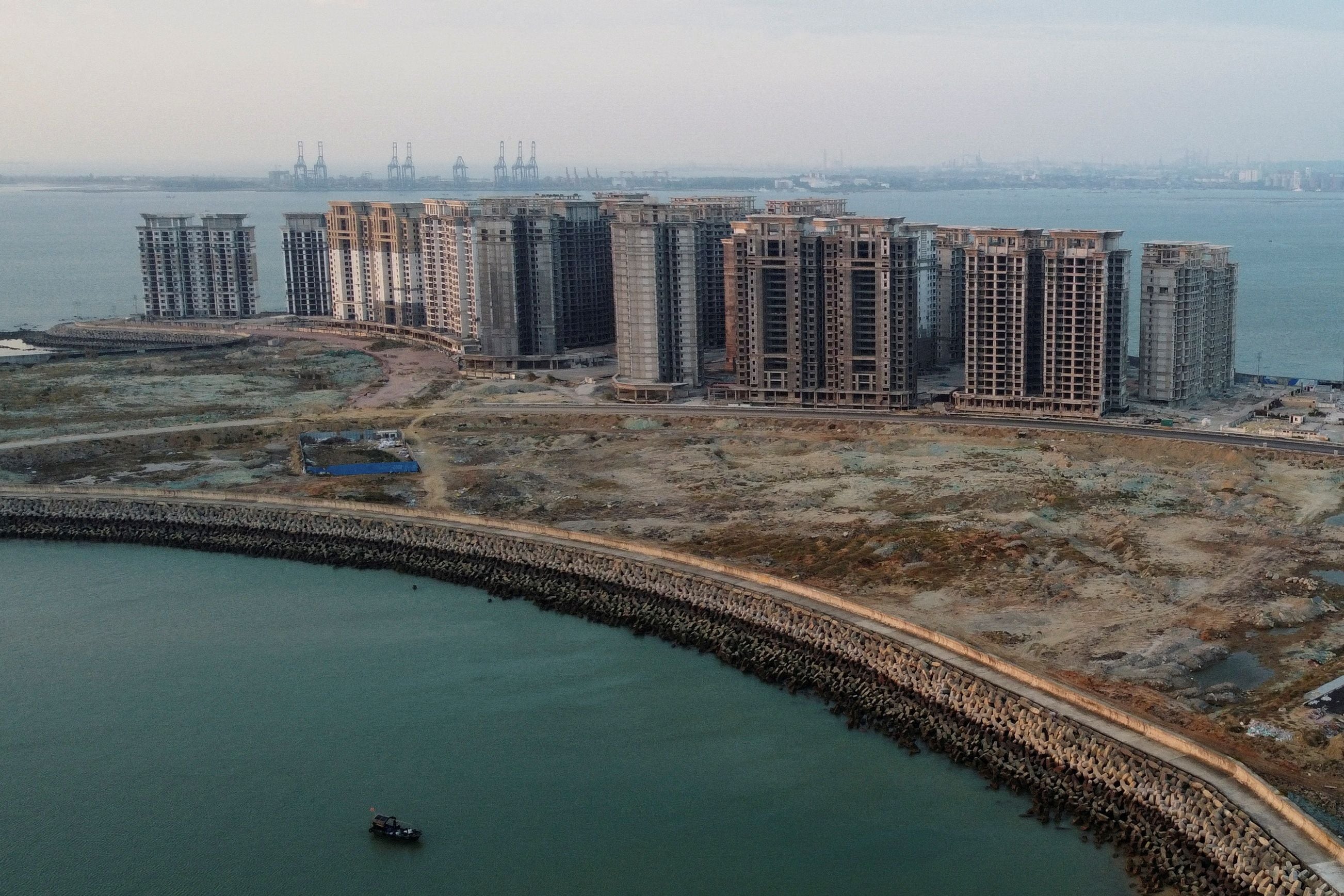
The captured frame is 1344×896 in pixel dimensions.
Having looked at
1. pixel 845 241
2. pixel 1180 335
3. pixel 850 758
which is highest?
pixel 845 241

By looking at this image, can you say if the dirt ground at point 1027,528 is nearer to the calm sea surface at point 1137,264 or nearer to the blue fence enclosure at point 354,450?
the blue fence enclosure at point 354,450

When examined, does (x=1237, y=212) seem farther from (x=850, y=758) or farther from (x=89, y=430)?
(x=850, y=758)

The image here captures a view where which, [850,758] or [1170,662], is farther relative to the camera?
[1170,662]

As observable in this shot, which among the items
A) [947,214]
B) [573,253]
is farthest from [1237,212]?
[573,253]

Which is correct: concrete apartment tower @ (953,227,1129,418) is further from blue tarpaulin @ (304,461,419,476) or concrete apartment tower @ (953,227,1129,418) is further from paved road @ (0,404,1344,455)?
blue tarpaulin @ (304,461,419,476)

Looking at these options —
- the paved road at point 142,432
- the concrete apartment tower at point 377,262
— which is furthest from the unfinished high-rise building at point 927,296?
the concrete apartment tower at point 377,262

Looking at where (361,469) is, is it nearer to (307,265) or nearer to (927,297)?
(927,297)
